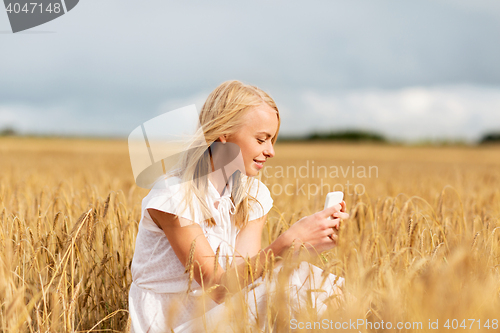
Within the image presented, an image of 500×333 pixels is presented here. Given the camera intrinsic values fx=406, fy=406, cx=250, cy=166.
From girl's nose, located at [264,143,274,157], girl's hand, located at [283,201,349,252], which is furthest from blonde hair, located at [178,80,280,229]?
girl's hand, located at [283,201,349,252]

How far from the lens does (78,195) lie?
278 cm

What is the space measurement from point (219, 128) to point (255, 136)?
0.13m

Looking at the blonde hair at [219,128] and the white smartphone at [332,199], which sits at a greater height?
the blonde hair at [219,128]

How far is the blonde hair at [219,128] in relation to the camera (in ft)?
4.62

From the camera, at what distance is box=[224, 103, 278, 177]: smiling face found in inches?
56.4

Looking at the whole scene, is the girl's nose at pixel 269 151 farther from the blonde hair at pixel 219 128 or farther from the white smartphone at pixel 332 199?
the white smartphone at pixel 332 199

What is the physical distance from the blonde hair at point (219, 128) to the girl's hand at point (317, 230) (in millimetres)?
290

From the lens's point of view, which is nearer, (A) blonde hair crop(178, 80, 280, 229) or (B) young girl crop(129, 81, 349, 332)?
(B) young girl crop(129, 81, 349, 332)

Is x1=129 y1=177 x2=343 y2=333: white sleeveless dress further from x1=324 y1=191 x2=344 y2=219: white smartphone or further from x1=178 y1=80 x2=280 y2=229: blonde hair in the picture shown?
x1=324 y1=191 x2=344 y2=219: white smartphone

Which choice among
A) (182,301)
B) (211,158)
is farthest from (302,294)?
(211,158)

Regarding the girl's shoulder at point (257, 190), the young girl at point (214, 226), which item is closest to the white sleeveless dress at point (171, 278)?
the young girl at point (214, 226)

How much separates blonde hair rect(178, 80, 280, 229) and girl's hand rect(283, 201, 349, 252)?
0.95ft

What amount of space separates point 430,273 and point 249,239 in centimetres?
68

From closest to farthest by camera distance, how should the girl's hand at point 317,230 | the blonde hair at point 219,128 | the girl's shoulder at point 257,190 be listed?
the girl's hand at point 317,230 → the blonde hair at point 219,128 → the girl's shoulder at point 257,190
